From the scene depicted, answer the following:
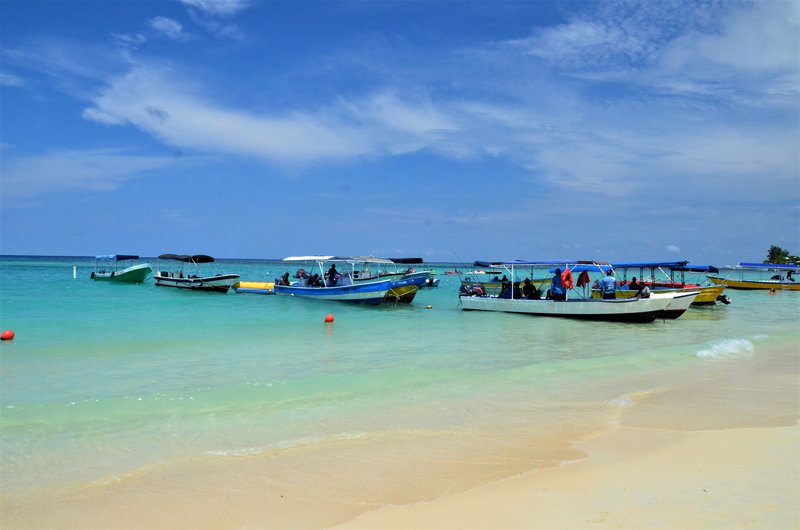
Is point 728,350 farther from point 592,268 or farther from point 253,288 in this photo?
point 253,288

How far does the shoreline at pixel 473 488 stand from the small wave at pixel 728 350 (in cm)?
688

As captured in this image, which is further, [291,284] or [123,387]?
[291,284]

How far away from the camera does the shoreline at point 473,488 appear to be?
14.5ft

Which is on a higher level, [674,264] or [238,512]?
[674,264]

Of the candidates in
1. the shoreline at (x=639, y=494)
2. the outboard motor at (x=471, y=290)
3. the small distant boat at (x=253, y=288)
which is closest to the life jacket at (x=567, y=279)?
the outboard motor at (x=471, y=290)

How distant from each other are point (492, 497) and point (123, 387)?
6984 mm

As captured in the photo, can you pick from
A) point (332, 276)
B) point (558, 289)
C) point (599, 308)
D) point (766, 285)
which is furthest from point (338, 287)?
point (766, 285)

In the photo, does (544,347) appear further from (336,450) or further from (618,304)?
(336,450)

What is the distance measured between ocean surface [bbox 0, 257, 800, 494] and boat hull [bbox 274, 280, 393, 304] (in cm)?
473

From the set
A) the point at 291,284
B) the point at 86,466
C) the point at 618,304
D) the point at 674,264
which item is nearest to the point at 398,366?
the point at 86,466

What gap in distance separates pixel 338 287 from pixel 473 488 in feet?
75.1

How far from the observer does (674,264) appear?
920 inches

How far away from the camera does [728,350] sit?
14.0m

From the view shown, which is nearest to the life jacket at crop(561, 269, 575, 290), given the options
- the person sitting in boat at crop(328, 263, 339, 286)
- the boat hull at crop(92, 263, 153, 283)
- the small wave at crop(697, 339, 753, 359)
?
the small wave at crop(697, 339, 753, 359)
